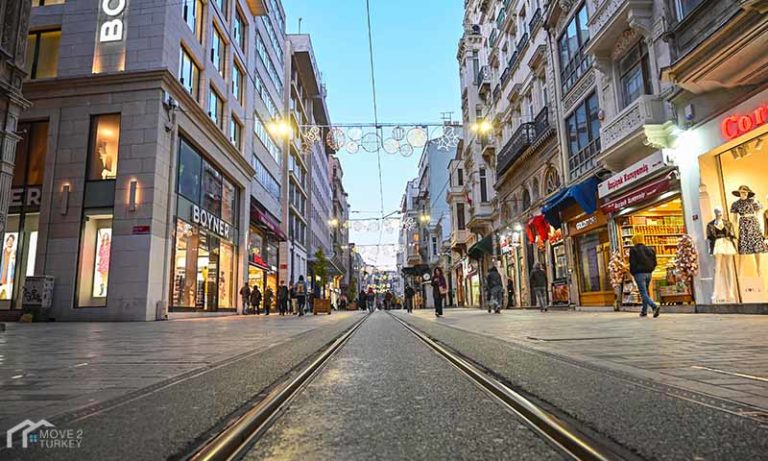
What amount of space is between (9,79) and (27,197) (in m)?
8.00

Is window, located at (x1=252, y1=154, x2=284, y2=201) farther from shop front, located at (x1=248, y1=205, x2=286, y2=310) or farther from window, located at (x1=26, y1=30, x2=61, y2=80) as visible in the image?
window, located at (x1=26, y1=30, x2=61, y2=80)

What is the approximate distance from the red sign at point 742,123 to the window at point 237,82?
21532 millimetres

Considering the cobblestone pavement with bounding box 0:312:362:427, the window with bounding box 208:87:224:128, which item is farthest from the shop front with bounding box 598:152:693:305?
the window with bounding box 208:87:224:128

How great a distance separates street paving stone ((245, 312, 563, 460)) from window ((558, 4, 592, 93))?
17628 mm

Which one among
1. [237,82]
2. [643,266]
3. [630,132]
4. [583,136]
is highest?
[237,82]

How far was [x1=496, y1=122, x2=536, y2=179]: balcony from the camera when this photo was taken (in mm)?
23406

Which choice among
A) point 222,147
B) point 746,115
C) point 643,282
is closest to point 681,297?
point 643,282

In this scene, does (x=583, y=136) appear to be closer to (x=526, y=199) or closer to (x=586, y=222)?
(x=586, y=222)

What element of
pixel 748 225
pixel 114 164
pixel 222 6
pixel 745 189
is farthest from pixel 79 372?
pixel 222 6

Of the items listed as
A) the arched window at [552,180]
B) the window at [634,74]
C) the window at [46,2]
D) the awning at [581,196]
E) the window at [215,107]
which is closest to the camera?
the window at [634,74]

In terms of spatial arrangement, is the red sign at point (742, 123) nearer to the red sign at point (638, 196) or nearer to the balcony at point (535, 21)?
the red sign at point (638, 196)

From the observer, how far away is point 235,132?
85.1ft

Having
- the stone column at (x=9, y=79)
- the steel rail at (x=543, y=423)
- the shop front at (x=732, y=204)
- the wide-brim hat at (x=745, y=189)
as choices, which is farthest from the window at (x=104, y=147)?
the wide-brim hat at (x=745, y=189)

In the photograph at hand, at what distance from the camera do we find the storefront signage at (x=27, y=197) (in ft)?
55.7
